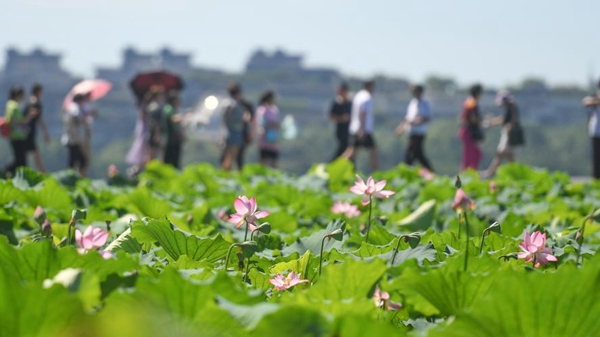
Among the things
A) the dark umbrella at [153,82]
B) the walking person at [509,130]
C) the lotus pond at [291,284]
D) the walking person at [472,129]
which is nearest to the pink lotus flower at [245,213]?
the lotus pond at [291,284]

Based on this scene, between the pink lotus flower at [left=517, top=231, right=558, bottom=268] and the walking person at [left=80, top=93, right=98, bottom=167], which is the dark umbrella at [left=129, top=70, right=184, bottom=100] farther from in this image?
the pink lotus flower at [left=517, top=231, right=558, bottom=268]

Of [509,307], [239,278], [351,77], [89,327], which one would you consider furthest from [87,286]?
[351,77]

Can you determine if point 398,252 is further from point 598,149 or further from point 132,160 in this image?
point 132,160

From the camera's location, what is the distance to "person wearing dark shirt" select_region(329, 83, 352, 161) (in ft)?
41.3

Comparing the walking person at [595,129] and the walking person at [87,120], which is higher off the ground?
the walking person at [595,129]

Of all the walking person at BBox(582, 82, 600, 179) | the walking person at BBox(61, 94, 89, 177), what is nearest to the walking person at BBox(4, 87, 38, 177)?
the walking person at BBox(61, 94, 89, 177)

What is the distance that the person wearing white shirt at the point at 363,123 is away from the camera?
37.8 feet

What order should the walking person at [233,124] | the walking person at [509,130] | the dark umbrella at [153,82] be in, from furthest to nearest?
the dark umbrella at [153,82] < the walking person at [509,130] < the walking person at [233,124]

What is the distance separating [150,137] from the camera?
11.7 meters

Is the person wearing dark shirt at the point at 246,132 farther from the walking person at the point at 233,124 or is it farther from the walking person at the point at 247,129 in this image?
the walking person at the point at 233,124

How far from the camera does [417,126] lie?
1175cm

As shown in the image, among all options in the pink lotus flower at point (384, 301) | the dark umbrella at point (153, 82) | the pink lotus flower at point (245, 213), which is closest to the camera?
the pink lotus flower at point (384, 301)

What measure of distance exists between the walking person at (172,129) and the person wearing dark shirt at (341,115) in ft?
5.50

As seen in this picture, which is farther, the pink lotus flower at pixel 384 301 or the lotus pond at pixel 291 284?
the pink lotus flower at pixel 384 301
